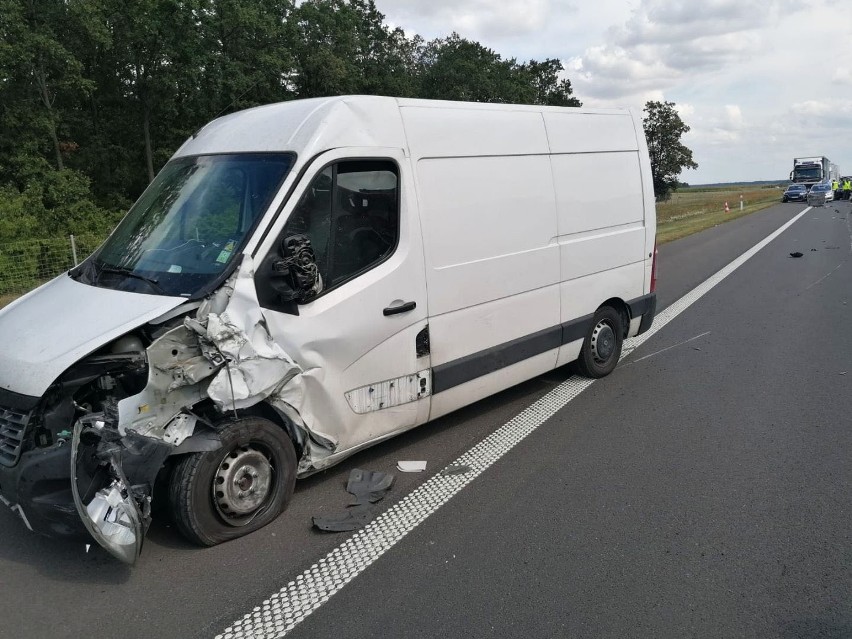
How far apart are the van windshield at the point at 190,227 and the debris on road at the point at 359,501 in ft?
5.09

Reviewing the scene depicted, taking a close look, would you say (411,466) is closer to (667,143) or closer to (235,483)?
(235,483)

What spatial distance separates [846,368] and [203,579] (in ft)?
21.1

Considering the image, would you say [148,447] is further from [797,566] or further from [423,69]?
[423,69]

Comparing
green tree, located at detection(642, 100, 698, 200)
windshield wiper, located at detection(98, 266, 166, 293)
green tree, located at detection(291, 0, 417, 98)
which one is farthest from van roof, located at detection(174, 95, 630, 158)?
green tree, located at detection(642, 100, 698, 200)

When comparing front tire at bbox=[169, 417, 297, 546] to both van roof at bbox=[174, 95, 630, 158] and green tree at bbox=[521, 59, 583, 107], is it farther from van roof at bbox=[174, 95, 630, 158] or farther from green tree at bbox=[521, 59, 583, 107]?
green tree at bbox=[521, 59, 583, 107]

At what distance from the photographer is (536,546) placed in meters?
3.67

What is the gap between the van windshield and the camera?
12.7 ft

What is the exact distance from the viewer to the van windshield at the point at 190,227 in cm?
388

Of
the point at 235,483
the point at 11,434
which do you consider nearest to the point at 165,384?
the point at 235,483

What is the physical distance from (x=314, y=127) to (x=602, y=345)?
3.78 m

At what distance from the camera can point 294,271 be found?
150 inches

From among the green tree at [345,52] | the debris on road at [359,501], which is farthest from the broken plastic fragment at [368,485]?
the green tree at [345,52]

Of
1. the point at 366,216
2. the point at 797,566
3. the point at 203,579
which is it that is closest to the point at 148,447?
the point at 203,579

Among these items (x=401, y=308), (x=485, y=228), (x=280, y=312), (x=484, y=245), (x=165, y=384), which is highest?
(x=485, y=228)
